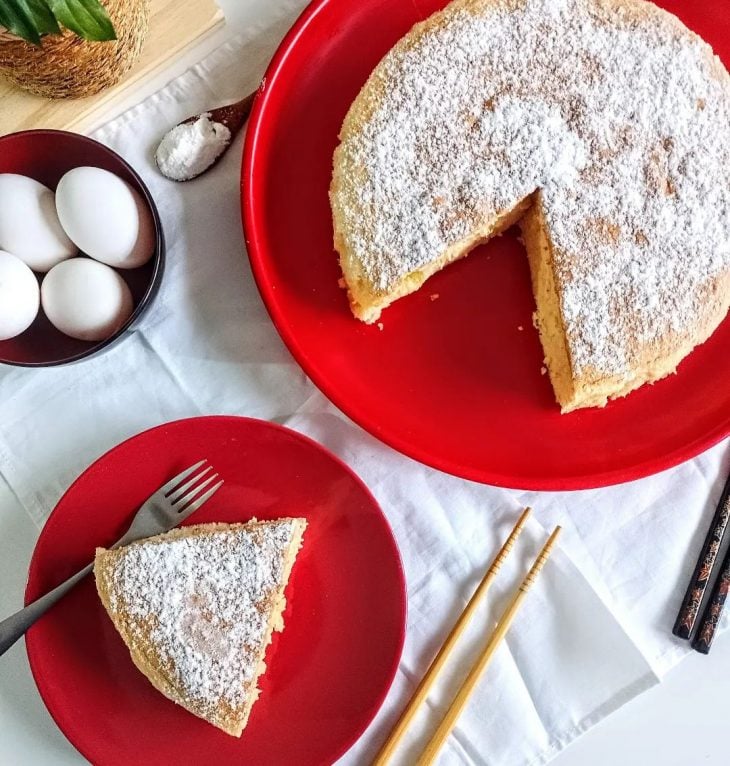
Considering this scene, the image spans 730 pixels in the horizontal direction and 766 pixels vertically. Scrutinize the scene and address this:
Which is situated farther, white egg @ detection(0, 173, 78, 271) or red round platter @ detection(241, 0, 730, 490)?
red round platter @ detection(241, 0, 730, 490)

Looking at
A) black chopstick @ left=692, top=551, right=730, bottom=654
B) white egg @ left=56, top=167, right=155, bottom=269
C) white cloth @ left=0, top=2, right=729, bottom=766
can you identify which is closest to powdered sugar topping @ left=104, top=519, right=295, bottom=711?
white cloth @ left=0, top=2, right=729, bottom=766

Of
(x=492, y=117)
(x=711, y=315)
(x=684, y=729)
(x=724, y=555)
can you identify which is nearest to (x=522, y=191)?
(x=492, y=117)

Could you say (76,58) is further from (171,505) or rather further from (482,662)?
(482,662)

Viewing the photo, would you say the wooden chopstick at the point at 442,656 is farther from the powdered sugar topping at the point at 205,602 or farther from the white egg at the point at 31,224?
the white egg at the point at 31,224

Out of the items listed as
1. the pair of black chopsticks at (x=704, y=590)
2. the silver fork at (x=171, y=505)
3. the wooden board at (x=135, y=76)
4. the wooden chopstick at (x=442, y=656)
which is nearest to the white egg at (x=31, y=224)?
the wooden board at (x=135, y=76)

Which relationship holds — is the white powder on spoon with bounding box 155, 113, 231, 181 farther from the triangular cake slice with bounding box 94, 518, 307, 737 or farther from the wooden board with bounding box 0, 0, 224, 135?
the triangular cake slice with bounding box 94, 518, 307, 737

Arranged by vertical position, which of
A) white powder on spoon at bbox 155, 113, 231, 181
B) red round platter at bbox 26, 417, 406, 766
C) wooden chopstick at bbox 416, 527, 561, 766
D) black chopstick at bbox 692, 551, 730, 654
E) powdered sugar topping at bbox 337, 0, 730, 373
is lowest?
black chopstick at bbox 692, 551, 730, 654

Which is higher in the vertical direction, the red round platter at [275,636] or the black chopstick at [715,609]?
the red round platter at [275,636]
